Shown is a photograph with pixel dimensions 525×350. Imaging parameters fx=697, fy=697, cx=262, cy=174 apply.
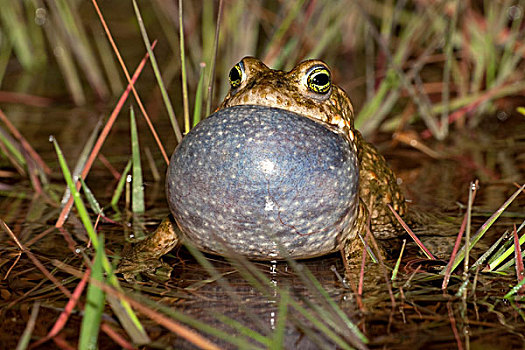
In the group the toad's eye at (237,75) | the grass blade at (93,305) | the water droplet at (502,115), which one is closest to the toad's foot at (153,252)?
the toad's eye at (237,75)

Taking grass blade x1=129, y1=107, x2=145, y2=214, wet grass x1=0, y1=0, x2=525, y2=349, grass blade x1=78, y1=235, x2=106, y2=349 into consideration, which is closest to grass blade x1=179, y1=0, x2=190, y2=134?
wet grass x1=0, y1=0, x2=525, y2=349

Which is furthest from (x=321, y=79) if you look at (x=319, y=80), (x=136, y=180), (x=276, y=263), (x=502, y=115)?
(x=502, y=115)

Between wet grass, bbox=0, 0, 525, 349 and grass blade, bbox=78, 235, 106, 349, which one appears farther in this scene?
wet grass, bbox=0, 0, 525, 349

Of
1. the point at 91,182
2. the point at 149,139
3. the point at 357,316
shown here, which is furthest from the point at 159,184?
the point at 357,316

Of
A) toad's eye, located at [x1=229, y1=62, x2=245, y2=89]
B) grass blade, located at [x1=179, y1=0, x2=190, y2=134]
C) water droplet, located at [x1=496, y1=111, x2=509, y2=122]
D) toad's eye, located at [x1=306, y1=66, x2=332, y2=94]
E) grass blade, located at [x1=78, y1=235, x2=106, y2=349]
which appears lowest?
grass blade, located at [x1=78, y1=235, x2=106, y2=349]

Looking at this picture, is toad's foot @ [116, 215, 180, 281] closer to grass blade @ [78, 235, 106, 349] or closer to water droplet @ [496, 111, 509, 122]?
grass blade @ [78, 235, 106, 349]
